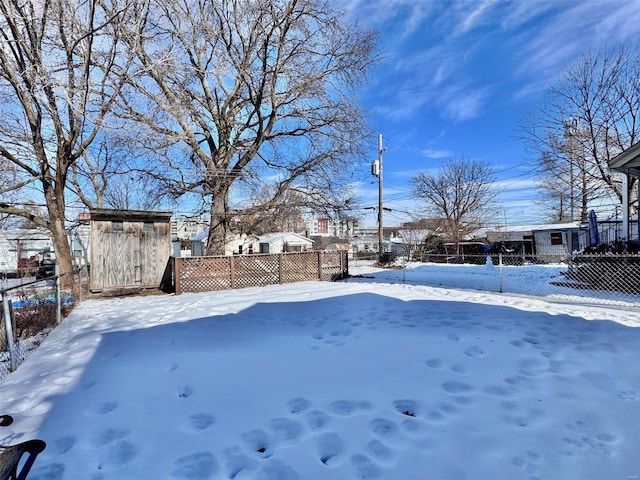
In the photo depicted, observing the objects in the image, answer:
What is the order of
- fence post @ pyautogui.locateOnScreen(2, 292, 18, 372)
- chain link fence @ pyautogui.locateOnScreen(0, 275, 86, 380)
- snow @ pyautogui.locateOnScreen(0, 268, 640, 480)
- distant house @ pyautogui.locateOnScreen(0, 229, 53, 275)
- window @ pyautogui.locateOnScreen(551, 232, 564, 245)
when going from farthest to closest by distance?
1. window @ pyautogui.locateOnScreen(551, 232, 564, 245)
2. distant house @ pyautogui.locateOnScreen(0, 229, 53, 275)
3. chain link fence @ pyautogui.locateOnScreen(0, 275, 86, 380)
4. fence post @ pyautogui.locateOnScreen(2, 292, 18, 372)
5. snow @ pyautogui.locateOnScreen(0, 268, 640, 480)

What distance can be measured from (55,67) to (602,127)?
69.7 ft

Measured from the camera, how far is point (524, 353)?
3.72 metres

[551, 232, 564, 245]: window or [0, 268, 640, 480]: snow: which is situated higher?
[551, 232, 564, 245]: window

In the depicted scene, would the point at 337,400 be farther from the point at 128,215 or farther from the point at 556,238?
the point at 556,238

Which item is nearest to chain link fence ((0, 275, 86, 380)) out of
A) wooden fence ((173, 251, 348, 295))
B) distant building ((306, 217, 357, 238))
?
wooden fence ((173, 251, 348, 295))

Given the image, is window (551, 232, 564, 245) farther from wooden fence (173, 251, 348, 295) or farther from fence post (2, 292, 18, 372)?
fence post (2, 292, 18, 372)

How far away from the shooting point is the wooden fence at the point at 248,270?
368 inches

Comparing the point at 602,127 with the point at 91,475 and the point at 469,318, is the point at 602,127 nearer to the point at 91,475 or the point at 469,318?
the point at 469,318

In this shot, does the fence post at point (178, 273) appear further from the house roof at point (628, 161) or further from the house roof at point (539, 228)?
the house roof at point (539, 228)

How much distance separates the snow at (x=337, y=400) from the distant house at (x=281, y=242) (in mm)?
27199

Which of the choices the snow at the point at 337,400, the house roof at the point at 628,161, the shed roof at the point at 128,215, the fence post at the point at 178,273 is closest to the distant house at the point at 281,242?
the shed roof at the point at 128,215

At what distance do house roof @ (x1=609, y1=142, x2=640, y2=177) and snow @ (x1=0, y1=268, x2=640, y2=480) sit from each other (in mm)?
5199

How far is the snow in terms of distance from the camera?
6.72 ft

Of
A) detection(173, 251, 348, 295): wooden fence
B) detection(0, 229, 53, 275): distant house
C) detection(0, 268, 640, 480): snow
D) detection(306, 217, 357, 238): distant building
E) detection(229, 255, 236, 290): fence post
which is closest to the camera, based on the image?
detection(0, 268, 640, 480): snow
